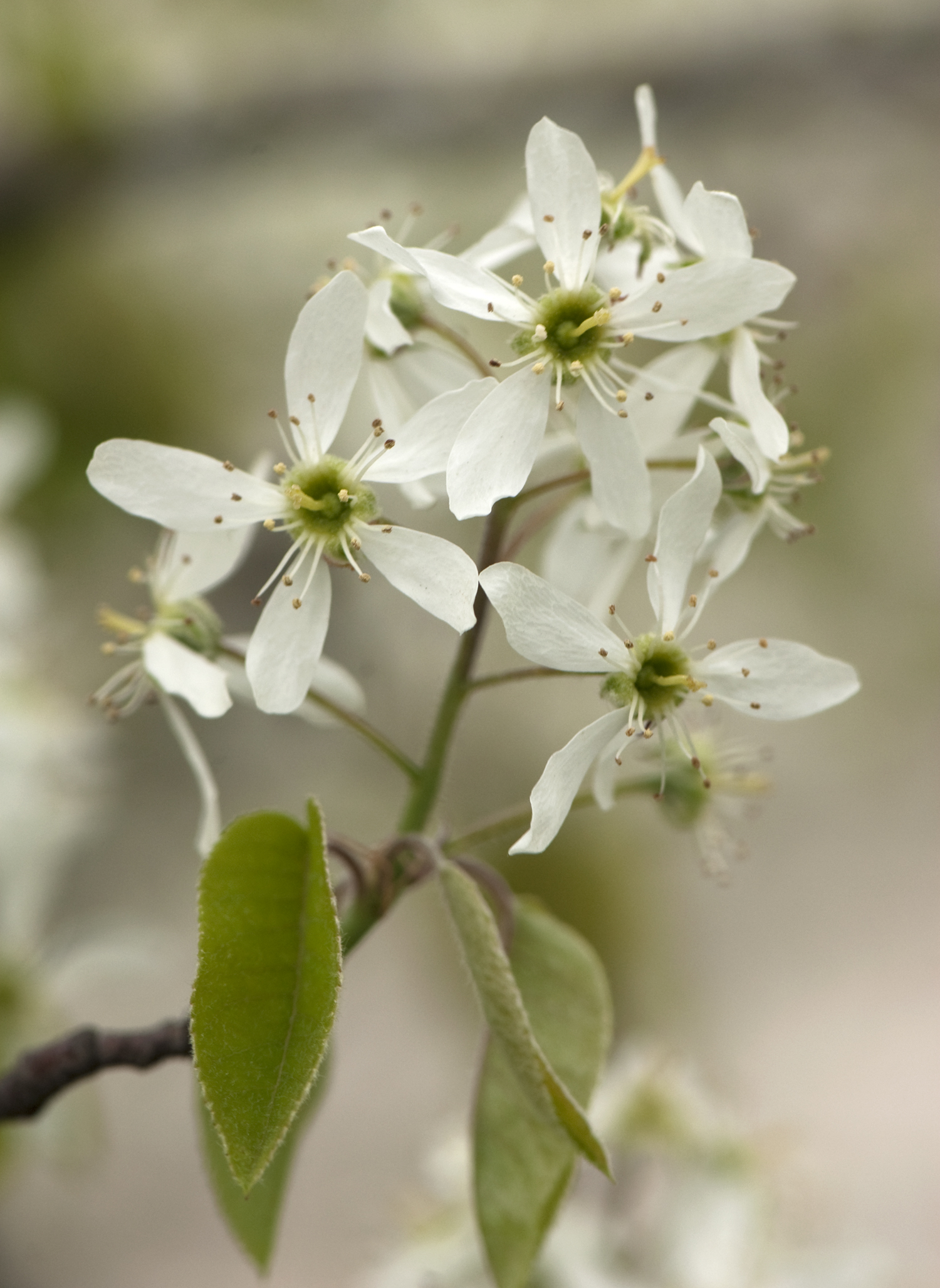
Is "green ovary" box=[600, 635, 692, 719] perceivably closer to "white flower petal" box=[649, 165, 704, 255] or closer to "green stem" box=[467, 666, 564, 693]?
"green stem" box=[467, 666, 564, 693]

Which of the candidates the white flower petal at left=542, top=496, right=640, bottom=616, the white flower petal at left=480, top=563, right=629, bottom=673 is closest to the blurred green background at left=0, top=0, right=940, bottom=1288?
the white flower petal at left=542, top=496, right=640, bottom=616

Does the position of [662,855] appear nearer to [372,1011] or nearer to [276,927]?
[372,1011]

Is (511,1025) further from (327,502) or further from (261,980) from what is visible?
(327,502)

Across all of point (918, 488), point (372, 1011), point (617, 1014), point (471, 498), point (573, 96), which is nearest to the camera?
point (471, 498)

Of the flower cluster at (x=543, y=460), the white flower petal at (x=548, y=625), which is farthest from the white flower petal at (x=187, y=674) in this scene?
the white flower petal at (x=548, y=625)

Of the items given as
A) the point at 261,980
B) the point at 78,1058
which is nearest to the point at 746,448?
the point at 261,980

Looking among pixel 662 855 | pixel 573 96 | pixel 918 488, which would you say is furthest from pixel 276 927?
pixel 918 488

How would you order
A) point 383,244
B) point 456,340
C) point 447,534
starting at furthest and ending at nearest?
1. point 447,534
2. point 456,340
3. point 383,244
